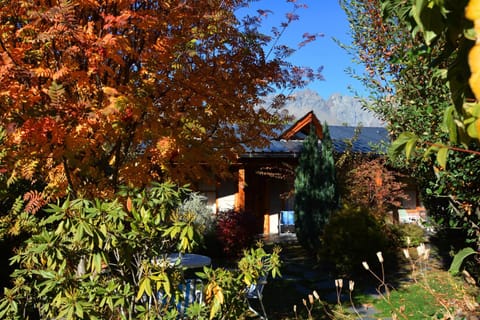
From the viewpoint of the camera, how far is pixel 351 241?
30.0 feet

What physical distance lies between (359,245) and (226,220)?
4.32m

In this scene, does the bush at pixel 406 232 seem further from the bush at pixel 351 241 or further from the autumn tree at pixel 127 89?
the autumn tree at pixel 127 89

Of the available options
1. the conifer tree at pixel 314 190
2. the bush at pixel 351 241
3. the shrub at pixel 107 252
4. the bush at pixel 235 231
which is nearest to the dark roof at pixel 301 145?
the conifer tree at pixel 314 190

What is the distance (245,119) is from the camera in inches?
194

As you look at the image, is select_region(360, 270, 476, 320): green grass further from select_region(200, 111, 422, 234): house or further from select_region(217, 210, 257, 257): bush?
select_region(200, 111, 422, 234): house

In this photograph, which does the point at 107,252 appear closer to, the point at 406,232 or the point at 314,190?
the point at 314,190

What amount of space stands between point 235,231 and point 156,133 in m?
8.22

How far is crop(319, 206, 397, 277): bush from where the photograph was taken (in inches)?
358

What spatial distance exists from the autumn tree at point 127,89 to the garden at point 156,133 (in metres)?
0.02

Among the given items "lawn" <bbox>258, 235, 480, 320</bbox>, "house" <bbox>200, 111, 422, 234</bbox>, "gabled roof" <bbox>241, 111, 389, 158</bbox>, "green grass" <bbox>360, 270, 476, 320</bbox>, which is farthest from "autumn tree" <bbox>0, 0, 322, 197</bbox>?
"house" <bbox>200, 111, 422, 234</bbox>

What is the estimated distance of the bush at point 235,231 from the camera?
464 inches

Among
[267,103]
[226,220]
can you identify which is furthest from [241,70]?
[226,220]

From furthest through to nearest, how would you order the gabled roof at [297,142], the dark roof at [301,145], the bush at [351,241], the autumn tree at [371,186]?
the dark roof at [301,145] < the gabled roof at [297,142] < the autumn tree at [371,186] < the bush at [351,241]

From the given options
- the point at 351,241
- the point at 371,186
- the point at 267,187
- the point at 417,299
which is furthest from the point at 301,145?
the point at 417,299
